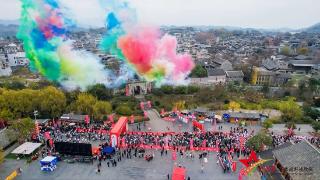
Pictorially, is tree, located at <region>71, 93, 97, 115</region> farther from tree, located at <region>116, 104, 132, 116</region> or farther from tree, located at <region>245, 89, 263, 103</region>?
tree, located at <region>245, 89, 263, 103</region>

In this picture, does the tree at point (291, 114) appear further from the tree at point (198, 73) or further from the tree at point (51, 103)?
the tree at point (51, 103)

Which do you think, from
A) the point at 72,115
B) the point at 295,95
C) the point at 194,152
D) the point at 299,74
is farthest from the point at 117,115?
the point at 299,74

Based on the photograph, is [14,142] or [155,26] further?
[155,26]

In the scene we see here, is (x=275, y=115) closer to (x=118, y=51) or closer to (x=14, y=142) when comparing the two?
(x=118, y=51)

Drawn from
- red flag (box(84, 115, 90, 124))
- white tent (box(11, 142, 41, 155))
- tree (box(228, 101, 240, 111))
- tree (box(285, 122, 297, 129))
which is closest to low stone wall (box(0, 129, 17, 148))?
white tent (box(11, 142, 41, 155))

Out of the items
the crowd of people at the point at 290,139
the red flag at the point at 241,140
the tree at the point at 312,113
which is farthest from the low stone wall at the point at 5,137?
the tree at the point at 312,113

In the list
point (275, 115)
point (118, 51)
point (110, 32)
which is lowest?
point (275, 115)
